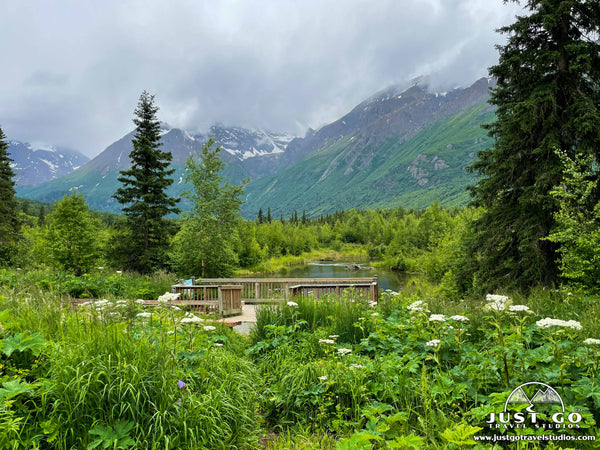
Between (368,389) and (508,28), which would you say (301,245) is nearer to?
(508,28)

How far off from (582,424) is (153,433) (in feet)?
10.8

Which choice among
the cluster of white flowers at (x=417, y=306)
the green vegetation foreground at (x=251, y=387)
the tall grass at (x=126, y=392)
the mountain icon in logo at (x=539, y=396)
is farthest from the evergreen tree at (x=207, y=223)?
the mountain icon in logo at (x=539, y=396)

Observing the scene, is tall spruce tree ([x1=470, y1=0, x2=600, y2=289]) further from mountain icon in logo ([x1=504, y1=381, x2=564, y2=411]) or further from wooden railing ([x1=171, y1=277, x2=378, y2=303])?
mountain icon in logo ([x1=504, y1=381, x2=564, y2=411])

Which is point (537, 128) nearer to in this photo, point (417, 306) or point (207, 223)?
point (417, 306)

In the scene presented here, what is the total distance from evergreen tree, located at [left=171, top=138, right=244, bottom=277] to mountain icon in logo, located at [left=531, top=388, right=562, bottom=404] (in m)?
15.3

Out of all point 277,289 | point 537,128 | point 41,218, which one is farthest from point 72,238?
point 41,218

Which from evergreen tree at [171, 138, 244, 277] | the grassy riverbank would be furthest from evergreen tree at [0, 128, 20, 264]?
the grassy riverbank

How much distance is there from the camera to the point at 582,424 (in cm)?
233

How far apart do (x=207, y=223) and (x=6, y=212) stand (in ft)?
65.4

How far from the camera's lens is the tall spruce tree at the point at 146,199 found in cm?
1884

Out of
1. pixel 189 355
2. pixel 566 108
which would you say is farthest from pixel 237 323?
pixel 566 108

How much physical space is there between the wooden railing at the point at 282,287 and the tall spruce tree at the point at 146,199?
7.58 metres

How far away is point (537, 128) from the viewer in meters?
9.70

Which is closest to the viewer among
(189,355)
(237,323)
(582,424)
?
(582,424)
